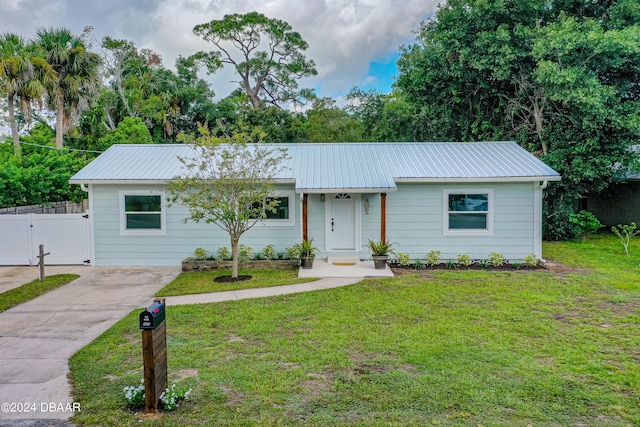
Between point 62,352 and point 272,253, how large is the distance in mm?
6455

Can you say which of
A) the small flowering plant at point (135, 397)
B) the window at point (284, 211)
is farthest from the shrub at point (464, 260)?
the small flowering plant at point (135, 397)

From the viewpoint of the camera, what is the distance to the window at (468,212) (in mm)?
11539

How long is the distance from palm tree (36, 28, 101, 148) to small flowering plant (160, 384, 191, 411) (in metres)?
18.3

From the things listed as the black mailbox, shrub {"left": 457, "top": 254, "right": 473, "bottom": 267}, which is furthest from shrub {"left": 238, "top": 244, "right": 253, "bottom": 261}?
the black mailbox

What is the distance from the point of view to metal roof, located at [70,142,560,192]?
1120 cm

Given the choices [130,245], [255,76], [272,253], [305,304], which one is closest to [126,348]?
[305,304]

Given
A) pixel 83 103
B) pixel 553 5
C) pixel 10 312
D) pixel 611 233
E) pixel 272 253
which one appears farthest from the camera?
pixel 83 103

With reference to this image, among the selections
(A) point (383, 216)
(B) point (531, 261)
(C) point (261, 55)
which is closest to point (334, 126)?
(C) point (261, 55)

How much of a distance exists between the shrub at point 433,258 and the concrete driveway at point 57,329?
6.62 m

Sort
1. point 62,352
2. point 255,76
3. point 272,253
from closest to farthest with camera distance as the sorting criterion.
→ 1. point 62,352
2. point 272,253
3. point 255,76

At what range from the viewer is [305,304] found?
24.6 feet

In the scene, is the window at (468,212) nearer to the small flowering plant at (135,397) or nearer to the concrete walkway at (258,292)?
the concrete walkway at (258,292)

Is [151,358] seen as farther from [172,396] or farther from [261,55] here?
[261,55]

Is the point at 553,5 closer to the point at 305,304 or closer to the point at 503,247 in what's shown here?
the point at 503,247
